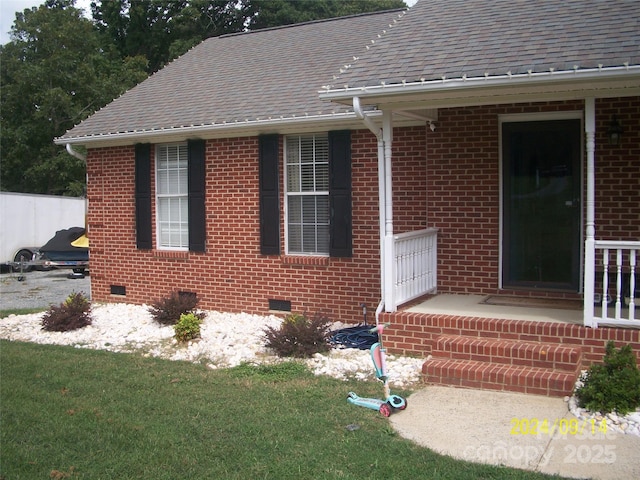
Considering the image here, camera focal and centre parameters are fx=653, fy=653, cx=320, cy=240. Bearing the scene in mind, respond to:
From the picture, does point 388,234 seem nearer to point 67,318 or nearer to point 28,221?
point 67,318

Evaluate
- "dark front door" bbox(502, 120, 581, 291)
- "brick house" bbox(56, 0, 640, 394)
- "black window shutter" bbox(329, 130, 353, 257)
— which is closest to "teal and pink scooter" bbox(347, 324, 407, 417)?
"brick house" bbox(56, 0, 640, 394)

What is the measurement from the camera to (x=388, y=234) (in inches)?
292

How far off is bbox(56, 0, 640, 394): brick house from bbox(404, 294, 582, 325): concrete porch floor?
A: 13 centimetres

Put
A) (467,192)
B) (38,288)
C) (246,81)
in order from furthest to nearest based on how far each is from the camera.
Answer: (38,288), (246,81), (467,192)

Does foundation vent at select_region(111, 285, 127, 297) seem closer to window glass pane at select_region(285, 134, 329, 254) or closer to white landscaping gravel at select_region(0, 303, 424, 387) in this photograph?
white landscaping gravel at select_region(0, 303, 424, 387)

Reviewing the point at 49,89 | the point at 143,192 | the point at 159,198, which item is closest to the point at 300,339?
the point at 159,198

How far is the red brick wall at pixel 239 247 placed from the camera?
915 cm

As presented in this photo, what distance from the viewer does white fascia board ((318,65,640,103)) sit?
20.0 ft

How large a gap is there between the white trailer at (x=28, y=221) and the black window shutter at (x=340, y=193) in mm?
15425

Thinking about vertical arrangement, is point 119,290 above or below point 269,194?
below

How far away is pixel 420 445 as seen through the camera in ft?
16.3

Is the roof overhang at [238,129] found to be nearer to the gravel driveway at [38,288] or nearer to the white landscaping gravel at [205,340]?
the white landscaping gravel at [205,340]

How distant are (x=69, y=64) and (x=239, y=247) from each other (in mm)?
22504

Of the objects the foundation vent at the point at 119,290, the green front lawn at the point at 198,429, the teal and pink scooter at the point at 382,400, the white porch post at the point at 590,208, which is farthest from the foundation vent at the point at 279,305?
the white porch post at the point at 590,208
